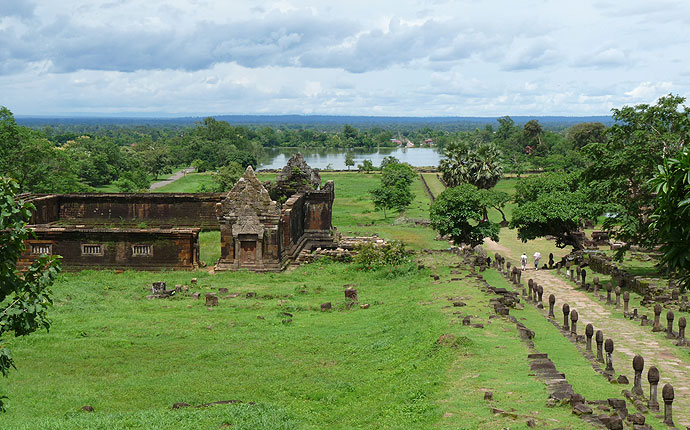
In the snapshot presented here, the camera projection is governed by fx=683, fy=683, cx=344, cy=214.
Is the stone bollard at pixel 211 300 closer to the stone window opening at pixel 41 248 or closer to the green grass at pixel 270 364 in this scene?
the green grass at pixel 270 364

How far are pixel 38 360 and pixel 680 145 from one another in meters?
22.7

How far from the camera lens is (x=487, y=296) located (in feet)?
69.1

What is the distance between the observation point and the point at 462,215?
111ft

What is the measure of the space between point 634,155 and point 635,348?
38.0ft

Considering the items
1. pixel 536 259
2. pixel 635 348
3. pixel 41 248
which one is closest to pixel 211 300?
pixel 41 248

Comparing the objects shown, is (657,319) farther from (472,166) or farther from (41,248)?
(472,166)

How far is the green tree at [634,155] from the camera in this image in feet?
83.8

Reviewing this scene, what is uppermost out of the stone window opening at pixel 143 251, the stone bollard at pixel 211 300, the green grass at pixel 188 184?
the stone window opening at pixel 143 251

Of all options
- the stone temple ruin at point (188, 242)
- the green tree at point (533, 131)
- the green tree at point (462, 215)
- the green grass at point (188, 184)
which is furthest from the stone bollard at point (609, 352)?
the green tree at point (533, 131)

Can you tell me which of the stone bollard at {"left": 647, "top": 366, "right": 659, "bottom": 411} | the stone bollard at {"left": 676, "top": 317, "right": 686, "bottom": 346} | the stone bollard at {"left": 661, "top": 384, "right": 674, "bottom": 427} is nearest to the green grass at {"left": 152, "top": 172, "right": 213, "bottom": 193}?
the stone bollard at {"left": 676, "top": 317, "right": 686, "bottom": 346}

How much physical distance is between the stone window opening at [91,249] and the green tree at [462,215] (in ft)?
52.3

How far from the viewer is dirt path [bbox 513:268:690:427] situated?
1276 centimetres

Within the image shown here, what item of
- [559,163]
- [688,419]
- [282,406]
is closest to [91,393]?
[282,406]

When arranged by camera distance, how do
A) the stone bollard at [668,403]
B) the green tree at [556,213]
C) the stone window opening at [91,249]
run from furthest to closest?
the green tree at [556,213] < the stone window opening at [91,249] < the stone bollard at [668,403]
